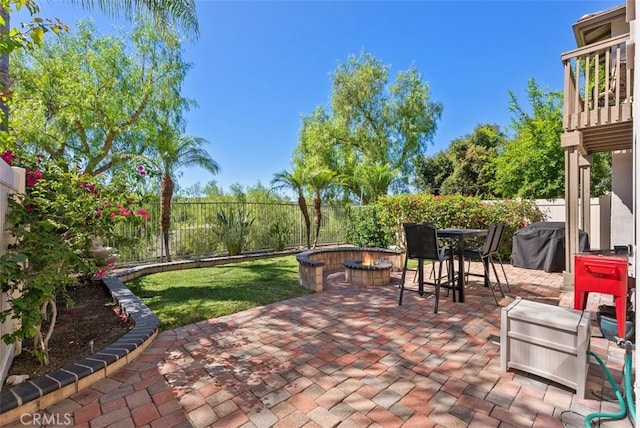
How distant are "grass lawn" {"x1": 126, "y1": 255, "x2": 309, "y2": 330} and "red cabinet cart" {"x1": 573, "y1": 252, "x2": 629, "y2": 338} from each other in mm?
3443

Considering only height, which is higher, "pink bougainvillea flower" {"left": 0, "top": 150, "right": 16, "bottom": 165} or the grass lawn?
"pink bougainvillea flower" {"left": 0, "top": 150, "right": 16, "bottom": 165}

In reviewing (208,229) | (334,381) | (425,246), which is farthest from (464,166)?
(334,381)

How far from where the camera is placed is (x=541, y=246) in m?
6.62

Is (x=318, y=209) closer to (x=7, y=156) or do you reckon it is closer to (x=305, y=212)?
(x=305, y=212)

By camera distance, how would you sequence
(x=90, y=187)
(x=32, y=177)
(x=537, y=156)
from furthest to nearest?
1. (x=537, y=156)
2. (x=90, y=187)
3. (x=32, y=177)

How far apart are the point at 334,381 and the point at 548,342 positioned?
1586 mm

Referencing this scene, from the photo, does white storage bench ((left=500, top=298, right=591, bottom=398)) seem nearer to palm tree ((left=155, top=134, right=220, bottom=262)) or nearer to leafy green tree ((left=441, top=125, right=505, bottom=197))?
palm tree ((left=155, top=134, right=220, bottom=262))

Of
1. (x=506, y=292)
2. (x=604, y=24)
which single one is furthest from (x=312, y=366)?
(x=604, y=24)

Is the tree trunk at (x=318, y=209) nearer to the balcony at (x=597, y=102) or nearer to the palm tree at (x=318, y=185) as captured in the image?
the palm tree at (x=318, y=185)

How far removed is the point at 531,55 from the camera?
12047mm

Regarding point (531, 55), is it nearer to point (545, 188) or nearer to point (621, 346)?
point (545, 188)

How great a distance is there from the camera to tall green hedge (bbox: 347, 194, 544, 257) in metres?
7.77

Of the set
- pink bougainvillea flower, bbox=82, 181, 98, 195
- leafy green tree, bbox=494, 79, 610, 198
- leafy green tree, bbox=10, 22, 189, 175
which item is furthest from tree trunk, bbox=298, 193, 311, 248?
leafy green tree, bbox=494, 79, 610, 198

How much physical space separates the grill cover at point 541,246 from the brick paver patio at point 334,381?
12.4 feet
